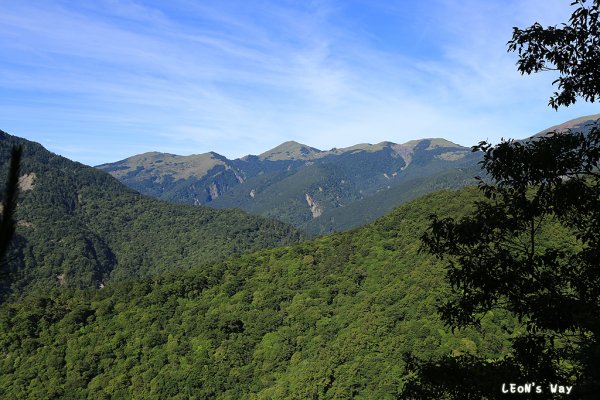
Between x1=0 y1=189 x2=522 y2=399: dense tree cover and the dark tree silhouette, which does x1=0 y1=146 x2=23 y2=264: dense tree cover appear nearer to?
the dark tree silhouette

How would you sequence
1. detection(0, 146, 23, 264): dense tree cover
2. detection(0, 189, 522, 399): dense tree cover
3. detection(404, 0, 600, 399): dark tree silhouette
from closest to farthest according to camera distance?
detection(0, 146, 23, 264): dense tree cover < detection(404, 0, 600, 399): dark tree silhouette < detection(0, 189, 522, 399): dense tree cover

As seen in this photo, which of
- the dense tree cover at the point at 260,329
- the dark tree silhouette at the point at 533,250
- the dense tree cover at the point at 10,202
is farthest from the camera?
the dense tree cover at the point at 260,329

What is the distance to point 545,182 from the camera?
13.3 metres

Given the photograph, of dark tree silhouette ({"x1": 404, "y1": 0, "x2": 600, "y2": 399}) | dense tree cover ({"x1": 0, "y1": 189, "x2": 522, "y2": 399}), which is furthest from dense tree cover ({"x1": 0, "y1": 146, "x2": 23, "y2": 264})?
dense tree cover ({"x1": 0, "y1": 189, "x2": 522, "y2": 399})

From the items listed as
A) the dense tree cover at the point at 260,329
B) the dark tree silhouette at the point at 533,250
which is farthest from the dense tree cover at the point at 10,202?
the dense tree cover at the point at 260,329

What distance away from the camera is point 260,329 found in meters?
100

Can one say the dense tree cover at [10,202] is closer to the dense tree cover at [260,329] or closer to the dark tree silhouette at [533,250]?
the dark tree silhouette at [533,250]

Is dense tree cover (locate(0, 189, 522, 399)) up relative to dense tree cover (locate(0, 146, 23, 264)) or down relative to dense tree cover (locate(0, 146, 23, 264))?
down

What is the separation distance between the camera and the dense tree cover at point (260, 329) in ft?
234

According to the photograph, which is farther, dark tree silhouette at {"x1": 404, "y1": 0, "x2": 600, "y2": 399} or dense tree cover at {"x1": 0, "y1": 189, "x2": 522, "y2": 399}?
dense tree cover at {"x1": 0, "y1": 189, "x2": 522, "y2": 399}

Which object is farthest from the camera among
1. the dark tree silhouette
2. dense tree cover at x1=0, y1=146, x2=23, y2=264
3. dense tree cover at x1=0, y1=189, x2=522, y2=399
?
dense tree cover at x1=0, y1=189, x2=522, y2=399

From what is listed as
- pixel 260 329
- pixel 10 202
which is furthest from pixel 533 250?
pixel 260 329

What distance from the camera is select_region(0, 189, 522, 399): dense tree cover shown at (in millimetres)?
71375

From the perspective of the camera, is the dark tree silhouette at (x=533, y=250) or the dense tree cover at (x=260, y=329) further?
the dense tree cover at (x=260, y=329)
